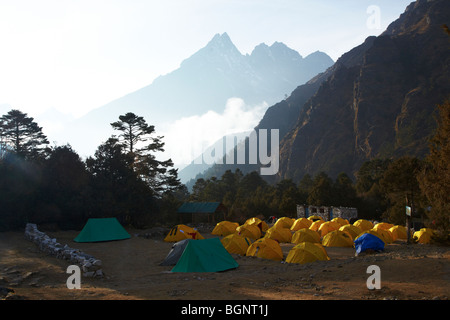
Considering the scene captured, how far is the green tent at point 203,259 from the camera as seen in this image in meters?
12.3

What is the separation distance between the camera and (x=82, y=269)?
1197 cm

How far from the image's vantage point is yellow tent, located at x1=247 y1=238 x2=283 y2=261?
15289 mm

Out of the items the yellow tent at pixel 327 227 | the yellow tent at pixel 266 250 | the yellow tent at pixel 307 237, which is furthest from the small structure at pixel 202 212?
the yellow tent at pixel 266 250

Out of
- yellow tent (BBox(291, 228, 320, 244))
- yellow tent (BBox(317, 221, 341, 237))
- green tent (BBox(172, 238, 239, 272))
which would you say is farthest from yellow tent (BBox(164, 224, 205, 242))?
yellow tent (BBox(317, 221, 341, 237))

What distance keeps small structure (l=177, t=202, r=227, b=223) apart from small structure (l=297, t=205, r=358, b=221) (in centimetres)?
964

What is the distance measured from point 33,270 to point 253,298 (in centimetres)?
838

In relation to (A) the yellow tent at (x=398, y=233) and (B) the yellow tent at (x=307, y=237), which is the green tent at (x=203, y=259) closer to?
(B) the yellow tent at (x=307, y=237)

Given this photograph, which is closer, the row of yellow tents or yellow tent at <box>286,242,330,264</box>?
yellow tent at <box>286,242,330,264</box>

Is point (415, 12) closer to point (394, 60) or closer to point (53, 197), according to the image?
point (394, 60)

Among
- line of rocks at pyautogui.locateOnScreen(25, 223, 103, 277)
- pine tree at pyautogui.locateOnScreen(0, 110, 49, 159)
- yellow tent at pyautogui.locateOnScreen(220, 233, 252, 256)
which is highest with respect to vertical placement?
pine tree at pyautogui.locateOnScreen(0, 110, 49, 159)

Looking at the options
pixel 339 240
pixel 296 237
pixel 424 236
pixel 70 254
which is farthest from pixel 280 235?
pixel 70 254

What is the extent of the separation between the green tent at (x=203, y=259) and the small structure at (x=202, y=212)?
2529 cm

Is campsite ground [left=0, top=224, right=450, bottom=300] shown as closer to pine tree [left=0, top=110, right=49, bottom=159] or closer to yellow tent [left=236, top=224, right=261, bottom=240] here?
yellow tent [left=236, top=224, right=261, bottom=240]

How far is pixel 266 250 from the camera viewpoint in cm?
1555
